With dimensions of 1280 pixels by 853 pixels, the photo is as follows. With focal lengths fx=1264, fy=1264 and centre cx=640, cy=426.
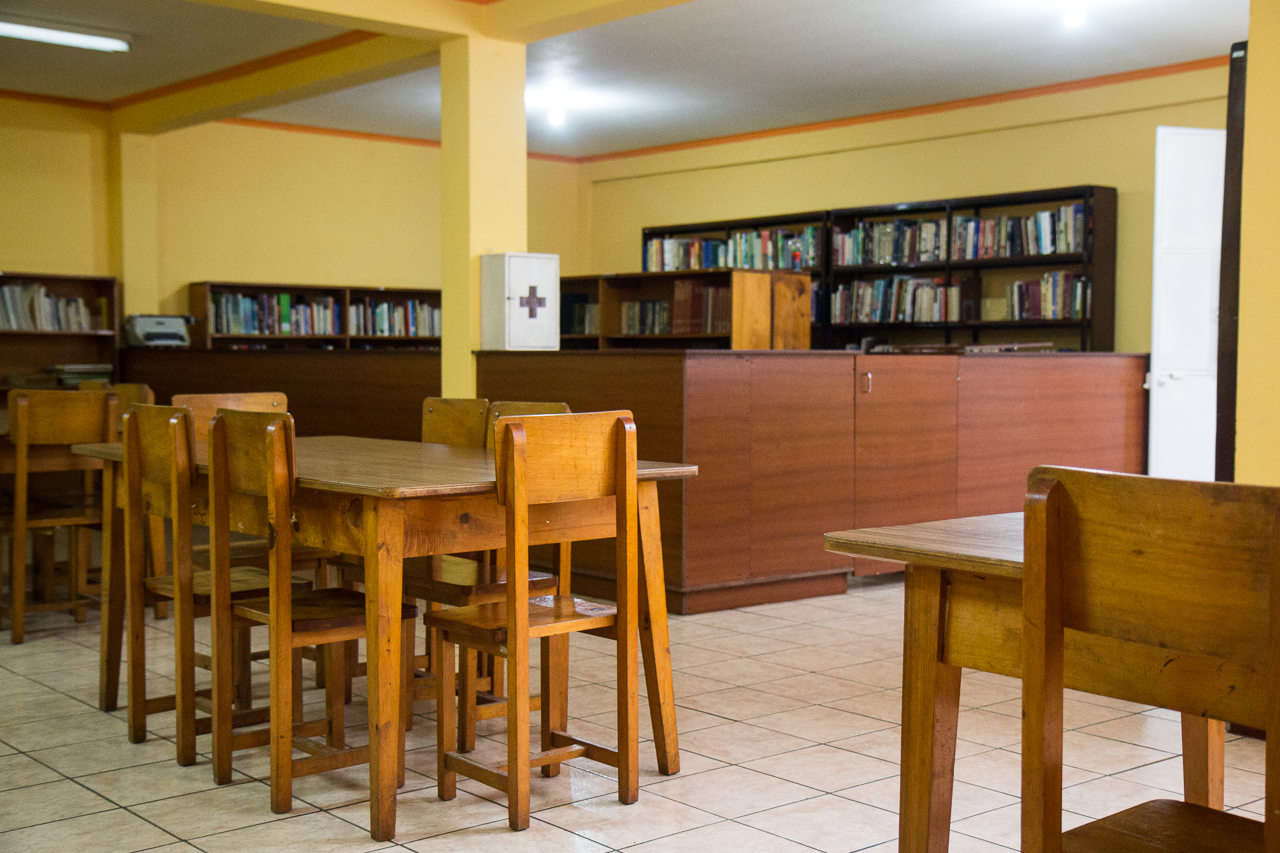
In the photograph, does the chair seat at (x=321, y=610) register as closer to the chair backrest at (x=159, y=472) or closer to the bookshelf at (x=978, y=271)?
the chair backrest at (x=159, y=472)

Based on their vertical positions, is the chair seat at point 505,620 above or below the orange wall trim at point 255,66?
below

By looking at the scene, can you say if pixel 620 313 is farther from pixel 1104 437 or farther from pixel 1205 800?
pixel 1205 800

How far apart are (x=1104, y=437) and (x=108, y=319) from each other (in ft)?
22.0

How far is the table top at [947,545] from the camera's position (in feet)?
5.48

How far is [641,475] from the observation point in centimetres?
288

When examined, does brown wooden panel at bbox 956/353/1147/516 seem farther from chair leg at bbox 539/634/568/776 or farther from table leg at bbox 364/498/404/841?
table leg at bbox 364/498/404/841

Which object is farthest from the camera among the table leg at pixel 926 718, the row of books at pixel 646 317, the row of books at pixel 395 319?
the row of books at pixel 395 319

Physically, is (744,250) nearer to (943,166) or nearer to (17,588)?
(943,166)

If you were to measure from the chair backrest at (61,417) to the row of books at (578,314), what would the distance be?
4.49 metres

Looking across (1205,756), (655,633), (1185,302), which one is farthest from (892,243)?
(1205,756)

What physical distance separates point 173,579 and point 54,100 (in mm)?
6947

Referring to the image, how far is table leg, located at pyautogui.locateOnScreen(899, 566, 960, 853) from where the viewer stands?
1.84m

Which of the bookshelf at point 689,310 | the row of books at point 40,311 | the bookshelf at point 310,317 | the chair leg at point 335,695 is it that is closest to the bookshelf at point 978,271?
the bookshelf at point 689,310

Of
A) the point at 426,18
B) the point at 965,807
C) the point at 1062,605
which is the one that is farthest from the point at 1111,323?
the point at 1062,605
